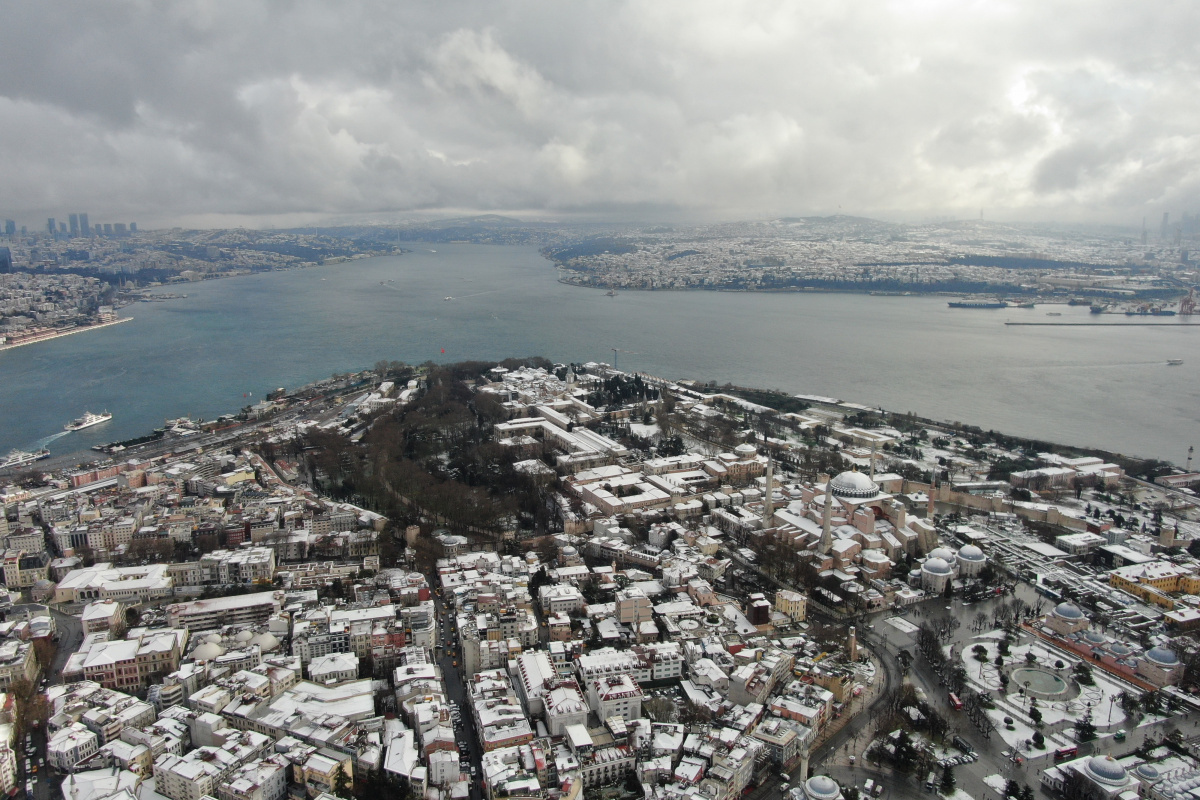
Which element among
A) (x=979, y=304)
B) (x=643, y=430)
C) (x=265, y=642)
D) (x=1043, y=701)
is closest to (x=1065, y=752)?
(x=1043, y=701)

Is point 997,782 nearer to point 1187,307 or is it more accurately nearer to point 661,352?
point 661,352

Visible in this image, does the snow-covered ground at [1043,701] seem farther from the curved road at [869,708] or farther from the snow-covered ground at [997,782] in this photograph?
the curved road at [869,708]

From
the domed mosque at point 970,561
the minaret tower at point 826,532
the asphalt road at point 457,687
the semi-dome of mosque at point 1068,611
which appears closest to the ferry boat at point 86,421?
the asphalt road at point 457,687

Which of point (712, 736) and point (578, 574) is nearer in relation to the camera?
point (712, 736)

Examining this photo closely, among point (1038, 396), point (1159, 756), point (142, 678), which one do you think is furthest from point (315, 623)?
point (1038, 396)

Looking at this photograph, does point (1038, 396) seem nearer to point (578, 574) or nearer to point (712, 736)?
point (578, 574)

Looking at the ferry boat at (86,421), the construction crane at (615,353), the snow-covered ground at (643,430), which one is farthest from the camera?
the construction crane at (615,353)
